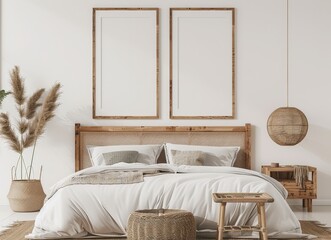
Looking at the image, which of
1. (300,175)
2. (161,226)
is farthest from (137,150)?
(161,226)

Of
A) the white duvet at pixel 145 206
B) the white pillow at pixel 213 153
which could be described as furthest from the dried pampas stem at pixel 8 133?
the white duvet at pixel 145 206

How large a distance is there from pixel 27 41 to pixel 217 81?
2374mm

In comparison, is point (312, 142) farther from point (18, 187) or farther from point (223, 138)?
point (18, 187)

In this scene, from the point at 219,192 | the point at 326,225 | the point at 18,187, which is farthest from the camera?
the point at 18,187

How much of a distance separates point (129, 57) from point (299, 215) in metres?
2.74

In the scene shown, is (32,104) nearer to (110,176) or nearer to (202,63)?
(202,63)

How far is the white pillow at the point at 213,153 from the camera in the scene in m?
7.20

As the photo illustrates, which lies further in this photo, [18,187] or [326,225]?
[18,187]

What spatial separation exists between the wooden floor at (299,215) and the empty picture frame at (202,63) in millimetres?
1475

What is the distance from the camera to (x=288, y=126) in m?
7.36

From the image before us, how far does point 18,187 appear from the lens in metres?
7.30

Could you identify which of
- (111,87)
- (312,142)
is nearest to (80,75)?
(111,87)

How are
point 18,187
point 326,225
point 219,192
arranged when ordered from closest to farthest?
point 219,192, point 326,225, point 18,187

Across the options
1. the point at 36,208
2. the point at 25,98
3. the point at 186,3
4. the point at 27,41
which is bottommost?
the point at 36,208
